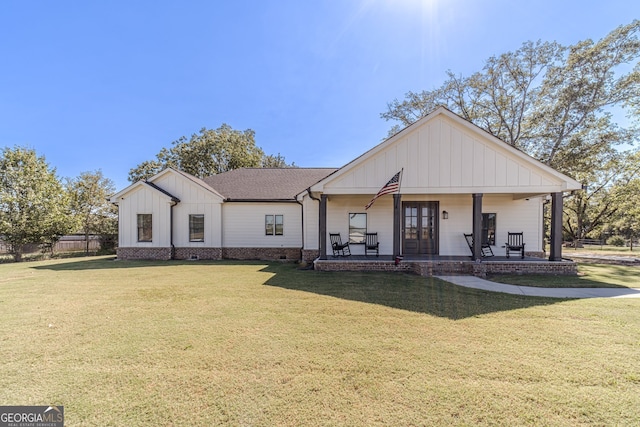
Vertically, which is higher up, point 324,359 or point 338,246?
point 338,246

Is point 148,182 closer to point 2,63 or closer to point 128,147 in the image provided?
point 2,63

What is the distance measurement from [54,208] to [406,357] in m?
20.9

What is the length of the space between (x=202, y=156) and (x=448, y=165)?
2576cm

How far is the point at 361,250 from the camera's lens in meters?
11.5

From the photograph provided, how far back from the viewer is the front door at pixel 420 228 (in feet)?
36.3

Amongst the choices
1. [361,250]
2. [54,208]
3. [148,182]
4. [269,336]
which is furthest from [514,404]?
[54,208]

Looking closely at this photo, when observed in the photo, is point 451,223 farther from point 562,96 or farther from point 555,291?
point 562,96

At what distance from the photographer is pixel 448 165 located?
914 centimetres

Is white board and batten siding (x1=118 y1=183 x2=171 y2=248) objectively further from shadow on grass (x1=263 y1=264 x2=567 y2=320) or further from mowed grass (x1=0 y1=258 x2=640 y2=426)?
shadow on grass (x1=263 y1=264 x2=567 y2=320)

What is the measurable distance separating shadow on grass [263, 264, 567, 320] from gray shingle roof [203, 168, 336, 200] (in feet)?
20.9

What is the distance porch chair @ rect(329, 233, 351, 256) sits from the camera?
34.9ft

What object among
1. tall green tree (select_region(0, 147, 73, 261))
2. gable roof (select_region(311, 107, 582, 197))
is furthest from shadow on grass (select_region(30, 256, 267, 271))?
gable roof (select_region(311, 107, 582, 197))

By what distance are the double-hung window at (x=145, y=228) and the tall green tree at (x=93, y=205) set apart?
880 centimetres

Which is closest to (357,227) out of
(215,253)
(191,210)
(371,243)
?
(371,243)
